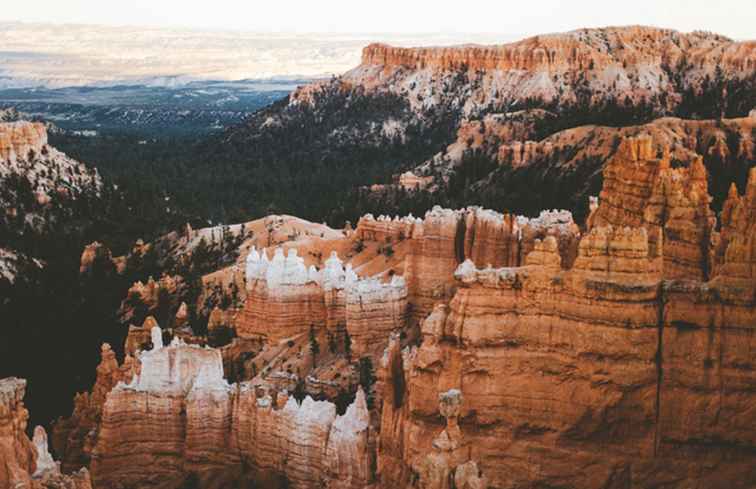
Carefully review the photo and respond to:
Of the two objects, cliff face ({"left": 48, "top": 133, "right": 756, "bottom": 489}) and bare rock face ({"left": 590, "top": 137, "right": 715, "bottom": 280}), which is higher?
bare rock face ({"left": 590, "top": 137, "right": 715, "bottom": 280})

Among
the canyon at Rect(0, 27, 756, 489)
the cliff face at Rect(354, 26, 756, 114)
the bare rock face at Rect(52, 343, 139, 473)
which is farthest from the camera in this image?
the cliff face at Rect(354, 26, 756, 114)

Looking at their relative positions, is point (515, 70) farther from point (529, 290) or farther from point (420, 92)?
point (529, 290)

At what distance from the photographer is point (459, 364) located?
1894 cm

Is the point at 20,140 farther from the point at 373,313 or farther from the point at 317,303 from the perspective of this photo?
the point at 373,313

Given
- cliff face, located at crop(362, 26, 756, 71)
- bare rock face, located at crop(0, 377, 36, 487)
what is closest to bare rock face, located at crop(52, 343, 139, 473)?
bare rock face, located at crop(0, 377, 36, 487)

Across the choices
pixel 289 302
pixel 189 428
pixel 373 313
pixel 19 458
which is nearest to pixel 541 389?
pixel 19 458

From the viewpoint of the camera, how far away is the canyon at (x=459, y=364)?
17.5 meters

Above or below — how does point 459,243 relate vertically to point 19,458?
above

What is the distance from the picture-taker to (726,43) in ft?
446

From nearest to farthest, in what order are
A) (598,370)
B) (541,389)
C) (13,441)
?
1. (13,441)
2. (598,370)
3. (541,389)

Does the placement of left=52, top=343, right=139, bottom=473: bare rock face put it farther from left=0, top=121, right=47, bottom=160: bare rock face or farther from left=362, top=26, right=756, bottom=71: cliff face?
left=362, top=26, right=756, bottom=71: cliff face

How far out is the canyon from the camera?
17484 mm

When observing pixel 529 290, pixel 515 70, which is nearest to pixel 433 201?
pixel 529 290

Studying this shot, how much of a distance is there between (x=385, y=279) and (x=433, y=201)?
44.2m
